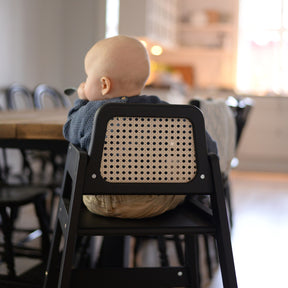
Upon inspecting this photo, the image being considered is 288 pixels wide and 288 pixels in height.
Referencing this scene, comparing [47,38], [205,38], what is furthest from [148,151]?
[205,38]

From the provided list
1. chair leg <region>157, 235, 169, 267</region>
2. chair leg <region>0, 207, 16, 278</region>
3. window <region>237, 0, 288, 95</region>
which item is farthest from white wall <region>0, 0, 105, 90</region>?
chair leg <region>157, 235, 169, 267</region>

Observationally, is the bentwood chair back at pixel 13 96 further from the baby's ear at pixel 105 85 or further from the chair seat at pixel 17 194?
the baby's ear at pixel 105 85

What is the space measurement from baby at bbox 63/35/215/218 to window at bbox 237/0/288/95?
5.38 m

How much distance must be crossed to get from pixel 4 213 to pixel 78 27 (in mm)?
4091

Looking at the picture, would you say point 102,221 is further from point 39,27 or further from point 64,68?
point 64,68

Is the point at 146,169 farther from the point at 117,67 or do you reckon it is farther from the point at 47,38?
the point at 47,38

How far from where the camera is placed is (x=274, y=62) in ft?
22.0

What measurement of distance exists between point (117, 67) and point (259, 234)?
220 cm

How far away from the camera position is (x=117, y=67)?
1.34 m

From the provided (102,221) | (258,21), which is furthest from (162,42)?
(102,221)

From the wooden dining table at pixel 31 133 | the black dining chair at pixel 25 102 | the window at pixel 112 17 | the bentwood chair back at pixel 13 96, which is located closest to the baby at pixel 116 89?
the wooden dining table at pixel 31 133

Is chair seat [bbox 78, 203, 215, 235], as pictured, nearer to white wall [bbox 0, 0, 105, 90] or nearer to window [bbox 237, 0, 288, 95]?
white wall [bbox 0, 0, 105, 90]

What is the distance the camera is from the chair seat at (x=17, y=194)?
76.9 inches

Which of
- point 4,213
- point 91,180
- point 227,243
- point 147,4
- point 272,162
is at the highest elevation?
point 147,4
